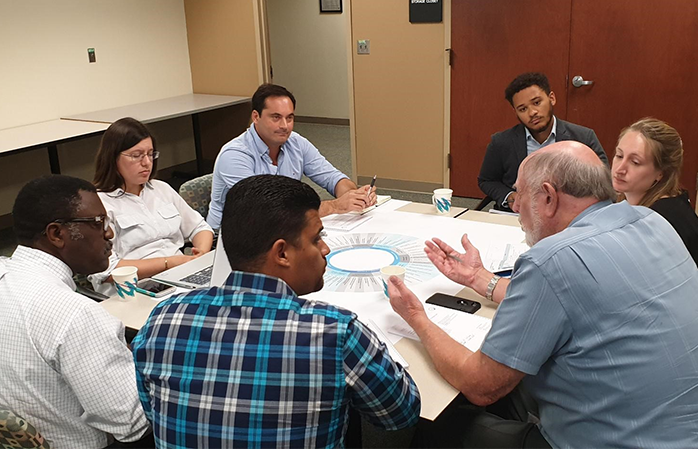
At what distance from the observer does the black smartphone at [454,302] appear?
184 cm

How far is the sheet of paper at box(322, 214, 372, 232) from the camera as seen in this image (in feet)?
8.52

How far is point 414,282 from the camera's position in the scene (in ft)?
6.69

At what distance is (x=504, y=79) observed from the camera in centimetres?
482

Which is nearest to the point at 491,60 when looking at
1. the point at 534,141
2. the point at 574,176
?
the point at 534,141

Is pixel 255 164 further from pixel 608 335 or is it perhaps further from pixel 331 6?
pixel 331 6

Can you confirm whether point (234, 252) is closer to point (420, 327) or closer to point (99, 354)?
point (99, 354)

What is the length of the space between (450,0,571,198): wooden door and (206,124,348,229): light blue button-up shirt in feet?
7.01

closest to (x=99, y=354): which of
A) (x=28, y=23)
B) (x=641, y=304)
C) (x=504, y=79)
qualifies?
(x=641, y=304)

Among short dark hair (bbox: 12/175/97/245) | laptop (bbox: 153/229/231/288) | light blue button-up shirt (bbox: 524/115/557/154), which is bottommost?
laptop (bbox: 153/229/231/288)

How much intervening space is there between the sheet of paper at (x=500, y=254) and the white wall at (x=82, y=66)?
4.14 metres

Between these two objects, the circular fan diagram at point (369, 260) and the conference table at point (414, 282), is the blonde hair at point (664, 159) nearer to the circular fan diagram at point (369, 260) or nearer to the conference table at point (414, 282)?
the conference table at point (414, 282)

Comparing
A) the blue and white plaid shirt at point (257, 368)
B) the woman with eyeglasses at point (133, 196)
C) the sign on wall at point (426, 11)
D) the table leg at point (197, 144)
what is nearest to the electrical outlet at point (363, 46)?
the sign on wall at point (426, 11)

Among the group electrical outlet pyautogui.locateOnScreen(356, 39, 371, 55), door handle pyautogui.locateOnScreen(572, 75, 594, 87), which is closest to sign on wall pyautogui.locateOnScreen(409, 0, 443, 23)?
electrical outlet pyautogui.locateOnScreen(356, 39, 371, 55)

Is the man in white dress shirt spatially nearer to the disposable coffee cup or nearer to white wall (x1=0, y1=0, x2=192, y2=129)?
the disposable coffee cup
